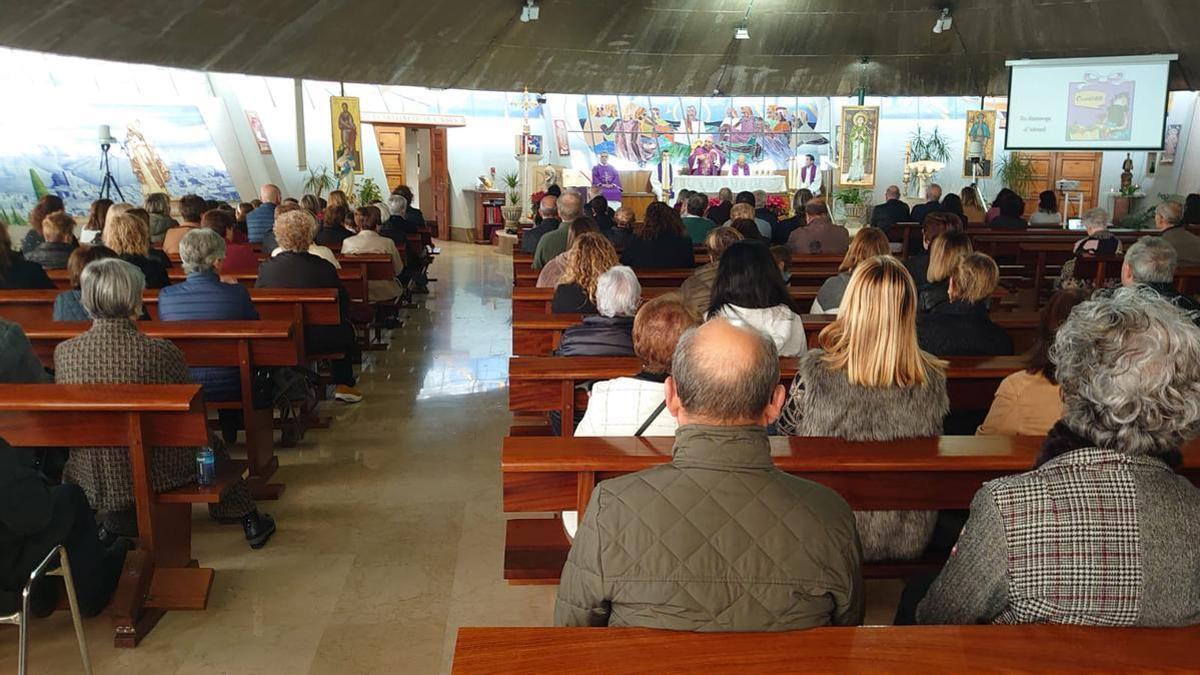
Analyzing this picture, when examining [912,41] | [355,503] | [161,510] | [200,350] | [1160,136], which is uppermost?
[912,41]

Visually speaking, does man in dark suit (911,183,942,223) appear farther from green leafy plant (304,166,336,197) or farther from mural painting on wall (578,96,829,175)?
green leafy plant (304,166,336,197)

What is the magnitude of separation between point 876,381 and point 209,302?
3.15 m

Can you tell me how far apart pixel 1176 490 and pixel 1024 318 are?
3750mm

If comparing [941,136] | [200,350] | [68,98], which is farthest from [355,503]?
[941,136]

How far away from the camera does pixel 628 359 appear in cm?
366

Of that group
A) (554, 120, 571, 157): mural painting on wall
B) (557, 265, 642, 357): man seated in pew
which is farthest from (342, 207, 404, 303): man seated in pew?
(554, 120, 571, 157): mural painting on wall

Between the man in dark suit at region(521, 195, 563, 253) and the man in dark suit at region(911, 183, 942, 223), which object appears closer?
the man in dark suit at region(521, 195, 563, 253)

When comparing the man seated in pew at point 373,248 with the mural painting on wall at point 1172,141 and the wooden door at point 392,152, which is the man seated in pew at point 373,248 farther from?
the mural painting on wall at point 1172,141

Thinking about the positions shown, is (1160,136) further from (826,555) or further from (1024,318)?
(826,555)

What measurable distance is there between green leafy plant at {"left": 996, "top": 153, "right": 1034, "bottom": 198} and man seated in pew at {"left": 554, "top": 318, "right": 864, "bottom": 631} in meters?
16.8

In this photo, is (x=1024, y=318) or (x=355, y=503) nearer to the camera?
(x=355, y=503)

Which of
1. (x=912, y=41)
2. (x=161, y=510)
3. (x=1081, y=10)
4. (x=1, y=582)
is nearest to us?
(x=1, y=582)

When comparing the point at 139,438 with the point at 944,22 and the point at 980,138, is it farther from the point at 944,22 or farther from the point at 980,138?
the point at 980,138

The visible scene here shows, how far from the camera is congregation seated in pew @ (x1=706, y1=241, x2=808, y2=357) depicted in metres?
3.83
